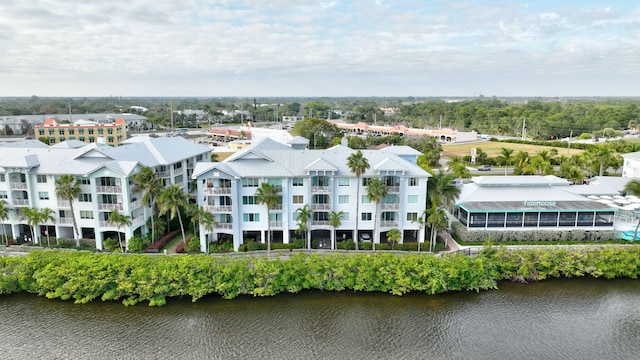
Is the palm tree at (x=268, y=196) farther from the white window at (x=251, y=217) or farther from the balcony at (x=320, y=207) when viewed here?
the balcony at (x=320, y=207)

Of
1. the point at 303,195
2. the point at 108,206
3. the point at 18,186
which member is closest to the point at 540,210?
the point at 303,195

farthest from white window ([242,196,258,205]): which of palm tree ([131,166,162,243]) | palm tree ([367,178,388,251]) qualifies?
palm tree ([367,178,388,251])

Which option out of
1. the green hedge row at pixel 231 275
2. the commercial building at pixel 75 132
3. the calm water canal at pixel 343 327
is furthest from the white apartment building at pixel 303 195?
the commercial building at pixel 75 132

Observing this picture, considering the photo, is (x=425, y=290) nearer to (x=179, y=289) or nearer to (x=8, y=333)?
(x=179, y=289)

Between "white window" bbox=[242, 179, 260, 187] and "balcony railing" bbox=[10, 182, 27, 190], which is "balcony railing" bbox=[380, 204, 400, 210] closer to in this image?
"white window" bbox=[242, 179, 260, 187]

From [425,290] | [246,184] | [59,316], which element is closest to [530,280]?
[425,290]

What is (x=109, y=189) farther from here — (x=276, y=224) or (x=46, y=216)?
(x=276, y=224)
